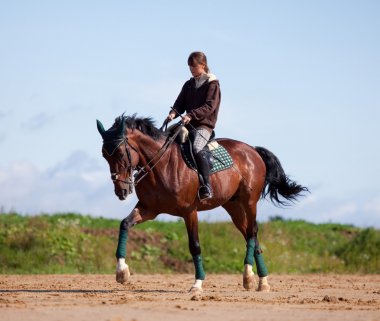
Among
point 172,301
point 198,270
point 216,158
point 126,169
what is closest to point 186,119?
point 216,158

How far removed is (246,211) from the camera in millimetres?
14500

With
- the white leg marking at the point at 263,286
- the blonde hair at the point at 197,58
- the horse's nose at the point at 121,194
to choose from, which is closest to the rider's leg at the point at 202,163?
the blonde hair at the point at 197,58

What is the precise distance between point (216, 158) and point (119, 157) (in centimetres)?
202

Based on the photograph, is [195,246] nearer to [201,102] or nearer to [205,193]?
[205,193]

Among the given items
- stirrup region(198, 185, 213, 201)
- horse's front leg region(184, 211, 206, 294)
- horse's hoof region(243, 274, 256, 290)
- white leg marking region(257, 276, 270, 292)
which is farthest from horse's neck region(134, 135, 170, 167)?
white leg marking region(257, 276, 270, 292)

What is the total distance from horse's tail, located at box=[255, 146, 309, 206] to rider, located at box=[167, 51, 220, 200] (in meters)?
2.20

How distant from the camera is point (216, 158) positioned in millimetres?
13703

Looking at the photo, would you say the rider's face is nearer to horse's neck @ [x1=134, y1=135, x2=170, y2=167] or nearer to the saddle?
the saddle

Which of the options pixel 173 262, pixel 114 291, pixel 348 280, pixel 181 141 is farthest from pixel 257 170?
pixel 173 262

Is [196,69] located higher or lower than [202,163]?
higher

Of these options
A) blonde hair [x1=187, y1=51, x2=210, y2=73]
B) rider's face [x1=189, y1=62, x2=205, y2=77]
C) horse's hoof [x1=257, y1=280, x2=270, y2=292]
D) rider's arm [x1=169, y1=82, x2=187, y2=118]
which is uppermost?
blonde hair [x1=187, y1=51, x2=210, y2=73]

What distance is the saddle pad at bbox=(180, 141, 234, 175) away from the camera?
1315 centimetres

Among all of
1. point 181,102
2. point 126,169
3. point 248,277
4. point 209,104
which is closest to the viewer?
point 126,169

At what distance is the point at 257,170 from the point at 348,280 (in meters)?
4.97
